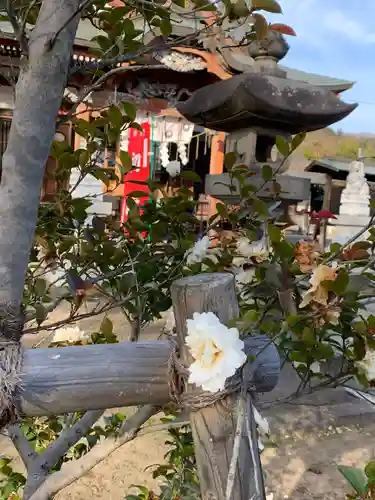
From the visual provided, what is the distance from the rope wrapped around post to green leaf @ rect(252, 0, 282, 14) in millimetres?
824

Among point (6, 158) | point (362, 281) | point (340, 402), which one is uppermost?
point (6, 158)

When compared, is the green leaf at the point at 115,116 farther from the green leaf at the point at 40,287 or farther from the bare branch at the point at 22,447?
the bare branch at the point at 22,447

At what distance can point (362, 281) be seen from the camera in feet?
2.76

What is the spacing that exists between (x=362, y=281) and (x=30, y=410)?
2.11ft

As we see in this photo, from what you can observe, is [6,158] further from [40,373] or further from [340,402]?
[340,402]

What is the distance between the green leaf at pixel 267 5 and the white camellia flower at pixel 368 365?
2.60 feet

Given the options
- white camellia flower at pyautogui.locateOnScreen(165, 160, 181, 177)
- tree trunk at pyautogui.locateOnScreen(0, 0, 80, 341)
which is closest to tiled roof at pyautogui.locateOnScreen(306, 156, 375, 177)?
white camellia flower at pyautogui.locateOnScreen(165, 160, 181, 177)

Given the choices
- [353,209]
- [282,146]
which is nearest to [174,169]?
[282,146]

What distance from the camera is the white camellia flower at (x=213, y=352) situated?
2.19 feet

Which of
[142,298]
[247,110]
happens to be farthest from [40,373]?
[247,110]

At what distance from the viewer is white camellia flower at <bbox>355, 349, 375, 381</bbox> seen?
1008mm

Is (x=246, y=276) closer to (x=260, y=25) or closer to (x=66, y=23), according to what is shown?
(x=260, y=25)

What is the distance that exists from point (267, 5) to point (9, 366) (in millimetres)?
893

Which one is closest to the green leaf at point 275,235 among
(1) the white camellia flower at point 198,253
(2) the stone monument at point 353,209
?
(1) the white camellia flower at point 198,253
